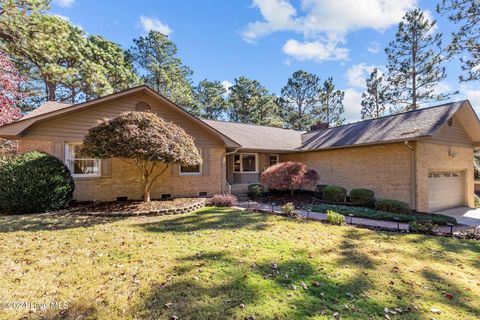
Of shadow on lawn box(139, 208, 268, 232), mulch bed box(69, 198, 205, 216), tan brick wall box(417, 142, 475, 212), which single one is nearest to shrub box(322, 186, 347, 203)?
tan brick wall box(417, 142, 475, 212)

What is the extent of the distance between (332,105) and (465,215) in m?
25.3

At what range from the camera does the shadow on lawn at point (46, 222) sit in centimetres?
631

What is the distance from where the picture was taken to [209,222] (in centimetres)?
778

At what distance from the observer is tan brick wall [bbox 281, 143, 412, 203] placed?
11789 millimetres

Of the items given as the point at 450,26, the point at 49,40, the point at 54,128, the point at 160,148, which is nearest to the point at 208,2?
the point at 49,40

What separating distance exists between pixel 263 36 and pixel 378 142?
10642 millimetres

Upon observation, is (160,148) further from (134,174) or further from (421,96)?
(421,96)

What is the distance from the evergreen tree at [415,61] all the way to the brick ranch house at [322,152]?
8.92 meters

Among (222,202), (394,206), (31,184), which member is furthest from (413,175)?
(31,184)

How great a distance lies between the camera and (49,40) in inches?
419

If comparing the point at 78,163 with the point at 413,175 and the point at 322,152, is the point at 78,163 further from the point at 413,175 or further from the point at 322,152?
the point at 413,175

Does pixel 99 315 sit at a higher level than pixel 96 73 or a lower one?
lower

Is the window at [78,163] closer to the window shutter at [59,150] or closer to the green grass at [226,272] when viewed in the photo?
the window shutter at [59,150]

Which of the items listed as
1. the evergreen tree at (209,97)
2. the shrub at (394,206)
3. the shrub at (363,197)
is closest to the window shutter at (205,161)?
the shrub at (363,197)
